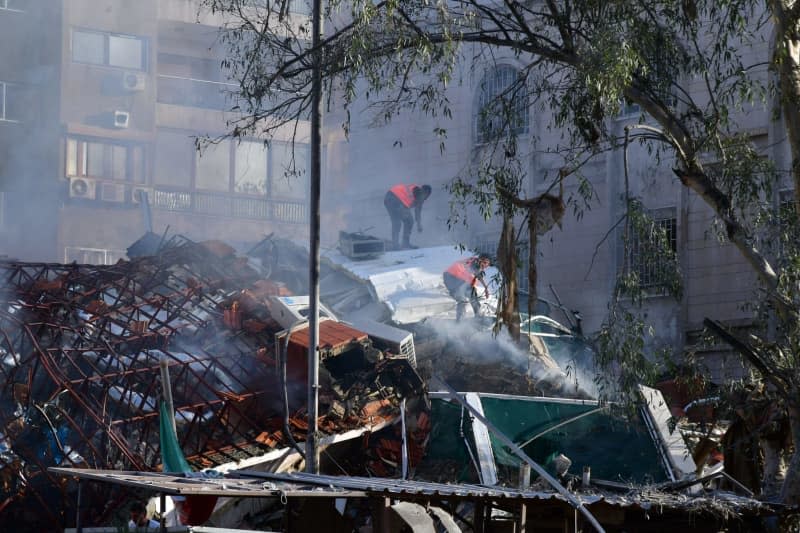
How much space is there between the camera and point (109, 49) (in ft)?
115

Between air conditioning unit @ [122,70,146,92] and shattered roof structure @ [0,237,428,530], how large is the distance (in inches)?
683

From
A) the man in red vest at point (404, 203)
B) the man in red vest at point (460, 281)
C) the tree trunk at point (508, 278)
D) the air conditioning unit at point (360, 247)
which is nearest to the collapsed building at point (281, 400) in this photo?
the man in red vest at point (460, 281)

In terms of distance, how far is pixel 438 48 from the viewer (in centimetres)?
1372

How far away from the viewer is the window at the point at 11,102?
34.2 meters

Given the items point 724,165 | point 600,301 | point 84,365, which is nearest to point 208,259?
point 84,365

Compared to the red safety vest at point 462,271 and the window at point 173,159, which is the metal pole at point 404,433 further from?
the window at point 173,159

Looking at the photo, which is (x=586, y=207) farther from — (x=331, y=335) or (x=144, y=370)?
(x=144, y=370)

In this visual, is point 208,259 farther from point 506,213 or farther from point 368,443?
point 506,213

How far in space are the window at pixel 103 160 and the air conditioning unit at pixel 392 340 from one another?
64.7 feet

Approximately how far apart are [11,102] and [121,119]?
349cm

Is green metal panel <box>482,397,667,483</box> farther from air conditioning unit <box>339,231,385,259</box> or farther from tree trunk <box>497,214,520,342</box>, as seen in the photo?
air conditioning unit <box>339,231,385,259</box>

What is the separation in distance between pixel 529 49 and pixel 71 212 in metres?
24.4

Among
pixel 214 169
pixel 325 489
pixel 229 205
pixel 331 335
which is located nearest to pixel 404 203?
pixel 331 335

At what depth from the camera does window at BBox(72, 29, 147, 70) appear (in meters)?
34.5
